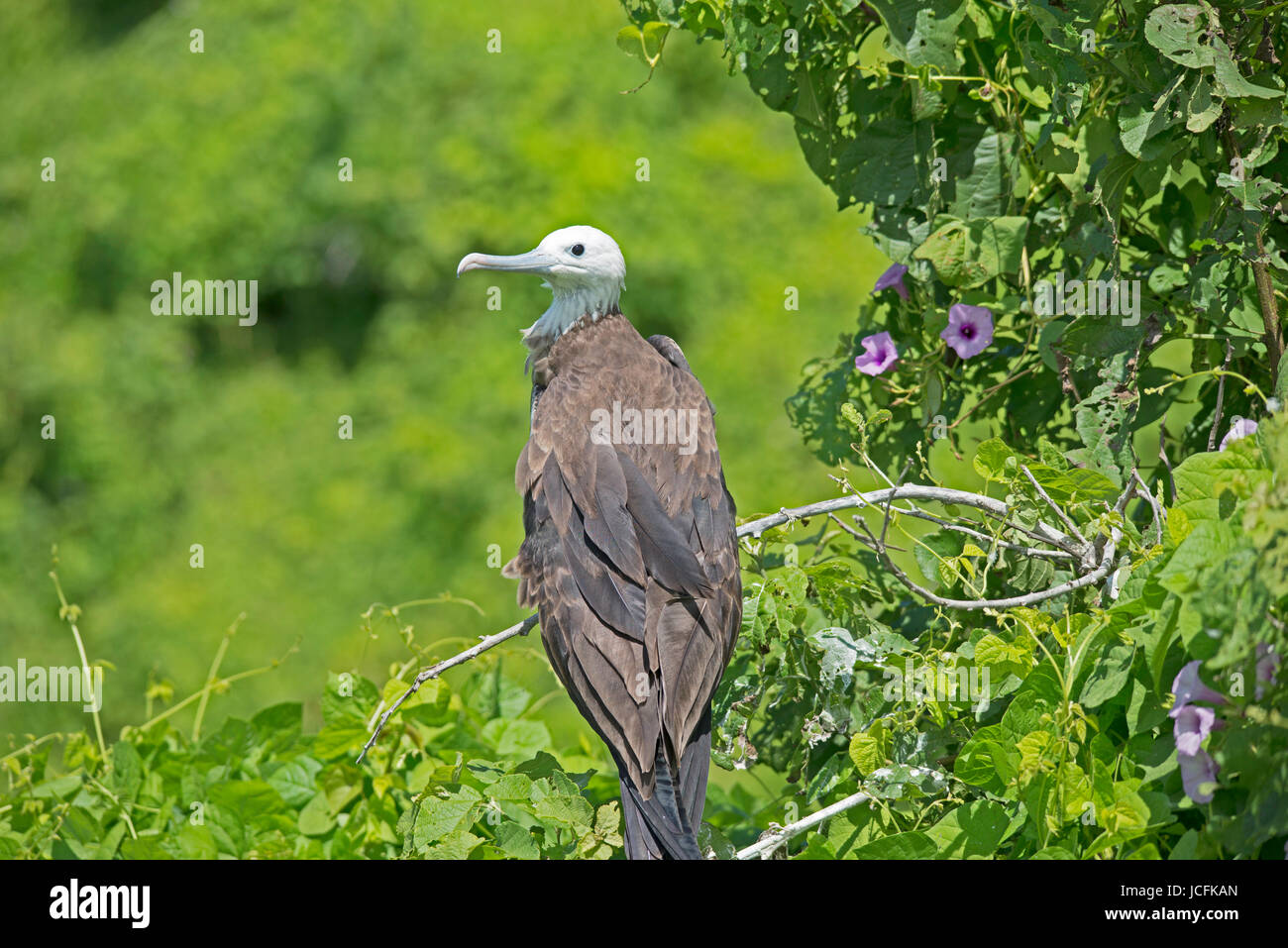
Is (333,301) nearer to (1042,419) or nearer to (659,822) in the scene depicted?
(1042,419)

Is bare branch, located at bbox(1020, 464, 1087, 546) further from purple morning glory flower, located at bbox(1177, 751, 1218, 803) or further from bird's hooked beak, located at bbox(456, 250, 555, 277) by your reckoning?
bird's hooked beak, located at bbox(456, 250, 555, 277)

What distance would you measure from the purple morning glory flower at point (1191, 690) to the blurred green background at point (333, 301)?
3677 millimetres

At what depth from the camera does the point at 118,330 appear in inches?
263

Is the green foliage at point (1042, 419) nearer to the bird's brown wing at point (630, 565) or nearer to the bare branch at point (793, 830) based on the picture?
the bare branch at point (793, 830)

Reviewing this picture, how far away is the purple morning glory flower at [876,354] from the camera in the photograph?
254 centimetres

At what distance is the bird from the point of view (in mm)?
2051

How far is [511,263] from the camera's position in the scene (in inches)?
105

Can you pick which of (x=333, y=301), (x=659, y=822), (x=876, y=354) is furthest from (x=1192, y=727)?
(x=333, y=301)

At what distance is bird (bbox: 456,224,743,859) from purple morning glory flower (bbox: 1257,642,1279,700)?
0.81m

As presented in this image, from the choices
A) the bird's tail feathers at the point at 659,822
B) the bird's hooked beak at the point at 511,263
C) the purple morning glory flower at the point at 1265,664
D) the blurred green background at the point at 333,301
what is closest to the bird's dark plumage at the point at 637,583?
the bird's tail feathers at the point at 659,822

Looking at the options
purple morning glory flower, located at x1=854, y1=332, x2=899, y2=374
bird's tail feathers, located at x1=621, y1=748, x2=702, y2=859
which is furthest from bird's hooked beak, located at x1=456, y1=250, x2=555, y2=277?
bird's tail feathers, located at x1=621, y1=748, x2=702, y2=859

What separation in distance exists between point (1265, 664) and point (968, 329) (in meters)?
1.03

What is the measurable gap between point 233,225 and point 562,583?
4949 millimetres

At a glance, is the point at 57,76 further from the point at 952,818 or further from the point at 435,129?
the point at 952,818
